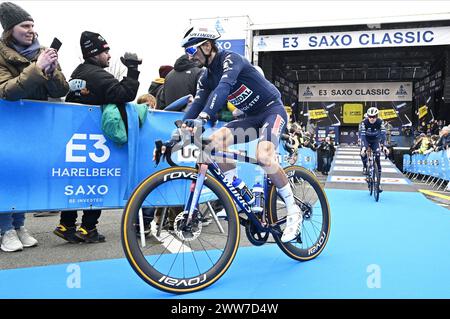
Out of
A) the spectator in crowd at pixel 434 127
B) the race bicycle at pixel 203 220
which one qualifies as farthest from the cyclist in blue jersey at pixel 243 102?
the spectator in crowd at pixel 434 127

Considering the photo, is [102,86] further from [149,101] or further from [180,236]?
[180,236]

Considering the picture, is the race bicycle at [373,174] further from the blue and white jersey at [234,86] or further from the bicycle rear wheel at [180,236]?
the bicycle rear wheel at [180,236]

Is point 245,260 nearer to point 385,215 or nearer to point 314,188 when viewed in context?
point 314,188

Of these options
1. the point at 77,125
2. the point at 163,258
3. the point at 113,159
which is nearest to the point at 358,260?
the point at 163,258

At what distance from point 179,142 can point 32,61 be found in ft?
6.62

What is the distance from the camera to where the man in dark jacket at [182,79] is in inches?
205

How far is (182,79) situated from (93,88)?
57.2 inches

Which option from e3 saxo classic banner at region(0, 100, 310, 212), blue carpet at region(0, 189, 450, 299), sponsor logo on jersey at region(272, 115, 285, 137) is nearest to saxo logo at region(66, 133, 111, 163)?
e3 saxo classic banner at region(0, 100, 310, 212)

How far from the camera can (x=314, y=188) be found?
372 cm

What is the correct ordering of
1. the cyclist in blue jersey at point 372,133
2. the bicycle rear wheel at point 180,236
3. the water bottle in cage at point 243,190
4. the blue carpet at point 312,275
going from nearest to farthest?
the bicycle rear wheel at point 180,236, the blue carpet at point 312,275, the water bottle in cage at point 243,190, the cyclist in blue jersey at point 372,133

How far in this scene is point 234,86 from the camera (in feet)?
10.7

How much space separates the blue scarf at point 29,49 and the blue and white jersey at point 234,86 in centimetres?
176

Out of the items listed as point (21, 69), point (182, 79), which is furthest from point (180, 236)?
point (182, 79)

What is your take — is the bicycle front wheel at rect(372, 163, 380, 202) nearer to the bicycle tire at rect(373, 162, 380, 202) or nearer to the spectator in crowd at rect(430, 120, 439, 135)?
the bicycle tire at rect(373, 162, 380, 202)
